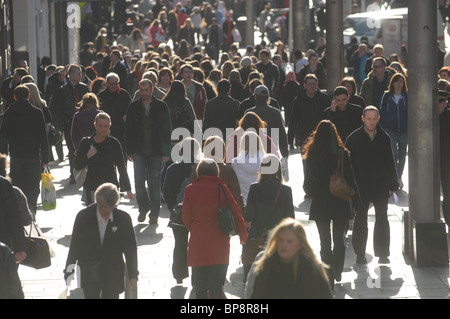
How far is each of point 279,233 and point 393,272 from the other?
15.2ft

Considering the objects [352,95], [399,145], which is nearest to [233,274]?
[352,95]

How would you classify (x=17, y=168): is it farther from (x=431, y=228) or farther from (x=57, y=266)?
(x=431, y=228)

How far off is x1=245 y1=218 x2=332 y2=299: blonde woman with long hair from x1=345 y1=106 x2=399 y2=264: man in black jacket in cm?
472

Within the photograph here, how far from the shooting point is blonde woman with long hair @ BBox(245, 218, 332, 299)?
705 cm

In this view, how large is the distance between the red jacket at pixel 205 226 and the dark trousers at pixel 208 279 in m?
0.06

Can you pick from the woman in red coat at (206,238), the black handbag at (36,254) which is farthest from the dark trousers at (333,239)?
the black handbag at (36,254)

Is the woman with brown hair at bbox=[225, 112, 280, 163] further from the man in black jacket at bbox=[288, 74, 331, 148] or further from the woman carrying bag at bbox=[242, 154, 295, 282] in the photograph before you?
the man in black jacket at bbox=[288, 74, 331, 148]

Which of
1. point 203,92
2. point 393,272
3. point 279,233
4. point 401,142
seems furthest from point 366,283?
point 203,92

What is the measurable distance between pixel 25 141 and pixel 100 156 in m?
1.58

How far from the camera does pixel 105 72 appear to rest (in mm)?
25906

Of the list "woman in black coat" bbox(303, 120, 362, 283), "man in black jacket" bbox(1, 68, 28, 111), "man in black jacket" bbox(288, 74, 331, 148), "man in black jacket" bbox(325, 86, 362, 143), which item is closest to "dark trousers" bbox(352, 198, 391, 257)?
"woman in black coat" bbox(303, 120, 362, 283)

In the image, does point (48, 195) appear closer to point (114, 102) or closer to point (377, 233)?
point (114, 102)
